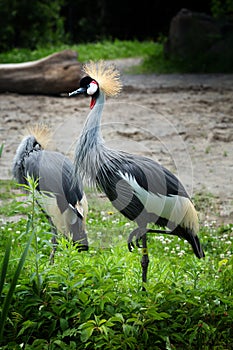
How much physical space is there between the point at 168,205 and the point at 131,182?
28 cm

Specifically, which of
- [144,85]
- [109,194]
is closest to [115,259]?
[109,194]

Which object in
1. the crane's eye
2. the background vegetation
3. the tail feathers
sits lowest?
the background vegetation

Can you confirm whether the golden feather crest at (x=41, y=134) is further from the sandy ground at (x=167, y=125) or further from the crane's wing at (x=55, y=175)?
the sandy ground at (x=167, y=125)

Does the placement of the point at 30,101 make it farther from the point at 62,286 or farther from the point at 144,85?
the point at 62,286

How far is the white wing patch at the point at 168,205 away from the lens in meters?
3.74

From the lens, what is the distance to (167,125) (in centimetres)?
859

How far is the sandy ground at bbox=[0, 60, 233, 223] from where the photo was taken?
6.64 metres

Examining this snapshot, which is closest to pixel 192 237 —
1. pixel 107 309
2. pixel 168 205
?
pixel 168 205

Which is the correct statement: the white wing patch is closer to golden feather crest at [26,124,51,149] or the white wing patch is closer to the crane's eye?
the crane's eye

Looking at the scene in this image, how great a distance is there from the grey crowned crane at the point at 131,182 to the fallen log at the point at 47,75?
6.26m

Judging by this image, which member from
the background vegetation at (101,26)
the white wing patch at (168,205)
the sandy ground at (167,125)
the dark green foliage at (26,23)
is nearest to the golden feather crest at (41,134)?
the sandy ground at (167,125)

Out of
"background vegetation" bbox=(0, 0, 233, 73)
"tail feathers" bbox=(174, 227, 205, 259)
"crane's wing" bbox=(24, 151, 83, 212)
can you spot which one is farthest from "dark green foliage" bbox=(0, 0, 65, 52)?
"tail feathers" bbox=(174, 227, 205, 259)

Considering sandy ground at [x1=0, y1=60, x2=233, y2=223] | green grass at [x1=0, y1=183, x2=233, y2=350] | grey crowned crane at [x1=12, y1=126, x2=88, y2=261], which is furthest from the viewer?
sandy ground at [x1=0, y1=60, x2=233, y2=223]

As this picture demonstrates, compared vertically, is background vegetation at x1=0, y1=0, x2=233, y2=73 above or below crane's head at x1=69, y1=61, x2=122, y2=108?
below
